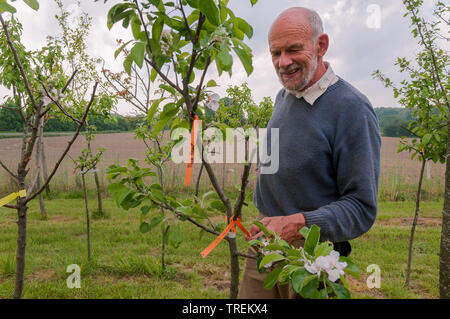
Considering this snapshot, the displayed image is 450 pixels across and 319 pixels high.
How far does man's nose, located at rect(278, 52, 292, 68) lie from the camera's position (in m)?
1.76

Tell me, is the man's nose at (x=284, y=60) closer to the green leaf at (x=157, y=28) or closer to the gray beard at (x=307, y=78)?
the gray beard at (x=307, y=78)

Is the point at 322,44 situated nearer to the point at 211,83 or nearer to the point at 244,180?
the point at 211,83

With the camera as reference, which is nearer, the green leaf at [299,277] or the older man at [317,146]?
the green leaf at [299,277]

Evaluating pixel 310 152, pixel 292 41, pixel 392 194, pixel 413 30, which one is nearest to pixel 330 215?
pixel 310 152

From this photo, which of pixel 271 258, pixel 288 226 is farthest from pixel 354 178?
pixel 271 258

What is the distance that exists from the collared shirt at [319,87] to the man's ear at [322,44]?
100 mm

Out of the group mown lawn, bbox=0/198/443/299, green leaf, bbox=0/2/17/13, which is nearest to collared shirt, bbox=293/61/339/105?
green leaf, bbox=0/2/17/13

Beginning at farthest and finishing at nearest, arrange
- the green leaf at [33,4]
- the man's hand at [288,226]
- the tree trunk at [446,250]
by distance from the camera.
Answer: the tree trunk at [446,250] < the man's hand at [288,226] < the green leaf at [33,4]

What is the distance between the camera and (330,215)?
1.54m

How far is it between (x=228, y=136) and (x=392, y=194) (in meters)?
9.35

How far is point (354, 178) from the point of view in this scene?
63.1 inches

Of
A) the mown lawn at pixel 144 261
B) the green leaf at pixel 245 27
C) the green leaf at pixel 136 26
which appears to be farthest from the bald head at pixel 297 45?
the mown lawn at pixel 144 261

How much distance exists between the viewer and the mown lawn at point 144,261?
13.1 ft

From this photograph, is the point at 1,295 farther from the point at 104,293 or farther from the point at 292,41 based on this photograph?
the point at 292,41
